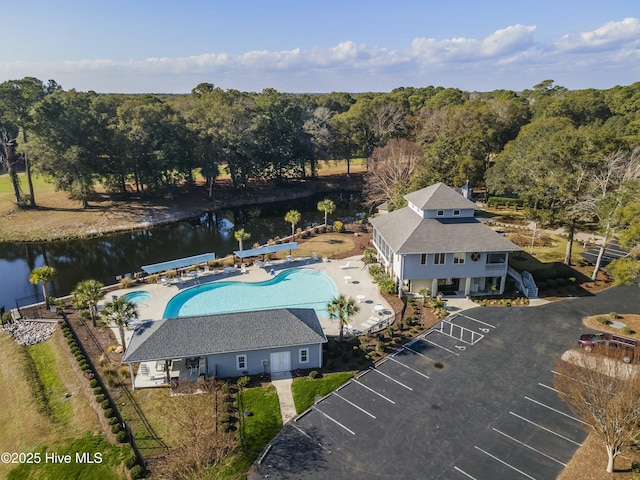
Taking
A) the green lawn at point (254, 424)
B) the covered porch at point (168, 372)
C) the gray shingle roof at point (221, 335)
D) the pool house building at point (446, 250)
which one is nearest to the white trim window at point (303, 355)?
the gray shingle roof at point (221, 335)

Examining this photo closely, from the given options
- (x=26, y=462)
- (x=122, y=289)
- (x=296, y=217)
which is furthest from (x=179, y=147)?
(x=26, y=462)

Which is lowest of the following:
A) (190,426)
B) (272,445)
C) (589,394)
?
(272,445)

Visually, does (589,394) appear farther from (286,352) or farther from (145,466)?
(145,466)

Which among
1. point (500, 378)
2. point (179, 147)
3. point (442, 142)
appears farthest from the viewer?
point (179, 147)

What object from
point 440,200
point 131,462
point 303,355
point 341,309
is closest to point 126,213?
point 440,200

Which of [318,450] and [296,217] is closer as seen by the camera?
[318,450]

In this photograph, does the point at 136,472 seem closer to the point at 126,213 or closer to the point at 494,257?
the point at 494,257

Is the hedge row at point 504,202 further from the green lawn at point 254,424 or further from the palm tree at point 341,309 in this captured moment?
the green lawn at point 254,424
